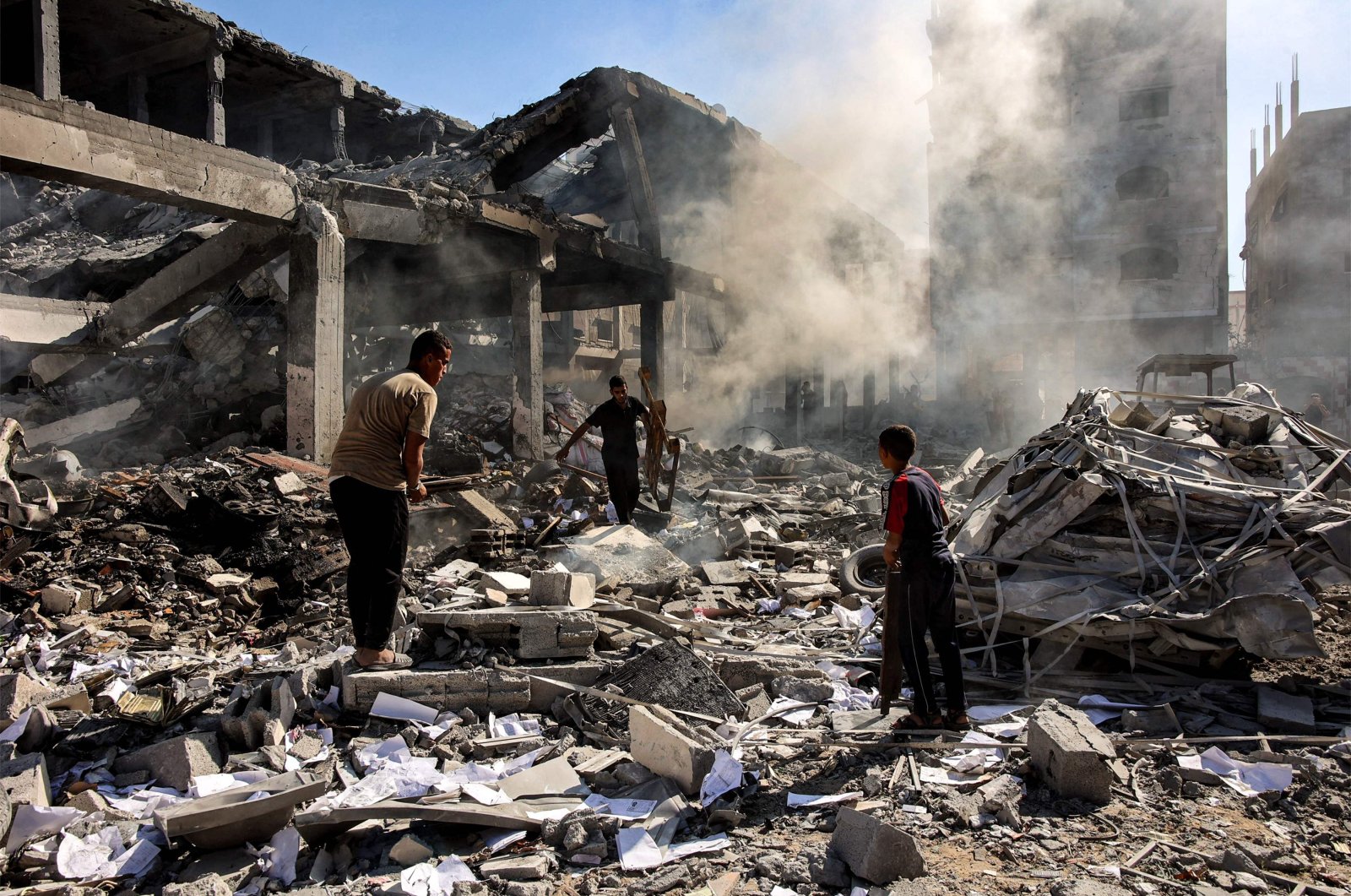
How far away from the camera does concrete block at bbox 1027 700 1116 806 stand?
306 centimetres

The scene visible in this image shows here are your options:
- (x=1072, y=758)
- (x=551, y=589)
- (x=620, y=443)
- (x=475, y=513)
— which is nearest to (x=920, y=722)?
(x=1072, y=758)

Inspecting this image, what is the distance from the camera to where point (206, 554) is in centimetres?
680

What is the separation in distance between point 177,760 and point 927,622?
3.28 metres

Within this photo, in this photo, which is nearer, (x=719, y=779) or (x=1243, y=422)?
(x=719, y=779)

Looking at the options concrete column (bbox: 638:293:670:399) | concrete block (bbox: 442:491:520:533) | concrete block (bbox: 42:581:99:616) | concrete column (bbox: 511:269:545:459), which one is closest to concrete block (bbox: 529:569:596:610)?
concrete block (bbox: 442:491:520:533)

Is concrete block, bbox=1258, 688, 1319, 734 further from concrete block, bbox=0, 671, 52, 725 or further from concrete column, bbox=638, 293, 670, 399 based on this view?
concrete column, bbox=638, 293, 670, 399

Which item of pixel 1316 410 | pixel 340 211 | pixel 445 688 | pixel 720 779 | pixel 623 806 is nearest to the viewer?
pixel 623 806

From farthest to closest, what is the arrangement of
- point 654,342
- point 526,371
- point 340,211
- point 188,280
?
1. point 654,342
2. point 526,371
3. point 188,280
4. point 340,211

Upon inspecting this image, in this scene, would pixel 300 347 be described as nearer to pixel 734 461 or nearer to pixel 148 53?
pixel 734 461

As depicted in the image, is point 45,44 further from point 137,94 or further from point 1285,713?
point 1285,713

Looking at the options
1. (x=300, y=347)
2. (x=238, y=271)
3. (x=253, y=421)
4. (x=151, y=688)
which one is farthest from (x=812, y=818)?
(x=253, y=421)

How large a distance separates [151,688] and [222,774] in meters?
1.10

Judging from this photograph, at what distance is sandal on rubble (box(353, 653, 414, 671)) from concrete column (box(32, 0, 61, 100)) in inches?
692

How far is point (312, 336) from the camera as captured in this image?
836cm
